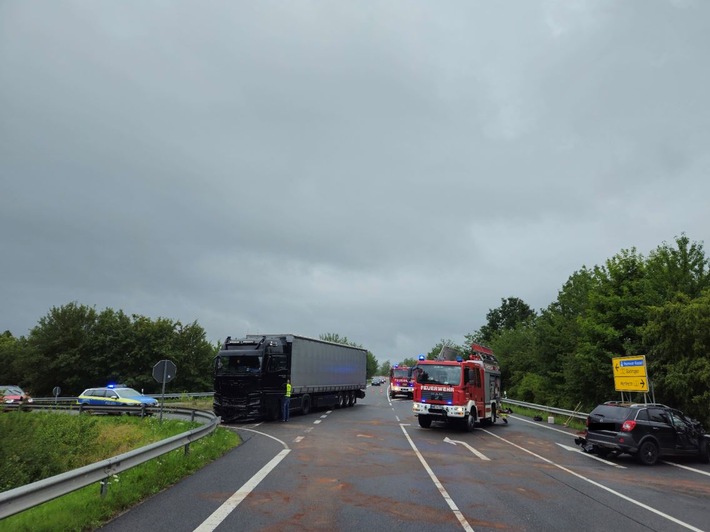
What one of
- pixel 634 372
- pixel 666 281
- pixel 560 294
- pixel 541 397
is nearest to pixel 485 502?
pixel 634 372

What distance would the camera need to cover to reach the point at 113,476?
8141mm

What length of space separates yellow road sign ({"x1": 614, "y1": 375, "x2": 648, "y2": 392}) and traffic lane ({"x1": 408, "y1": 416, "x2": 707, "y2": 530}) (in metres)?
→ 5.68

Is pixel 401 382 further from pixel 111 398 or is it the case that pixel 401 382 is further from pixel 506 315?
pixel 506 315

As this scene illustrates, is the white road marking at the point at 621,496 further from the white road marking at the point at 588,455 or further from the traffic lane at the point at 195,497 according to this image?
the traffic lane at the point at 195,497

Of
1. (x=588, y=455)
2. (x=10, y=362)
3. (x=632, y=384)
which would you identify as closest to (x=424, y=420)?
(x=588, y=455)

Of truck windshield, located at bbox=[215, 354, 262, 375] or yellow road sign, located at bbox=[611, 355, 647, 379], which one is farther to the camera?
truck windshield, located at bbox=[215, 354, 262, 375]

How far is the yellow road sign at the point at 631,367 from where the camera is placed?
19570mm

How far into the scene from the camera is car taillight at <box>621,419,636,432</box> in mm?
14391

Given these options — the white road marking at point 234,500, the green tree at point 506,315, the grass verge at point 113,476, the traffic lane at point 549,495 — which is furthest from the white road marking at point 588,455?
the green tree at point 506,315

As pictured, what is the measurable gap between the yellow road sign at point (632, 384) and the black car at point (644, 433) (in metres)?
3.54

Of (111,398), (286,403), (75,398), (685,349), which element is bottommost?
(75,398)

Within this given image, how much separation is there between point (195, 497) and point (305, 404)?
19.4 meters

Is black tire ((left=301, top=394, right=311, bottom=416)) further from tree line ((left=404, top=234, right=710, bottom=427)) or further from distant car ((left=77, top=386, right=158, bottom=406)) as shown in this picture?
tree line ((left=404, top=234, right=710, bottom=427))

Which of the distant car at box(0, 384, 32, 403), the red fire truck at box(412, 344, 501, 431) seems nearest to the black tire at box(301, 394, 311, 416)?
the red fire truck at box(412, 344, 501, 431)
